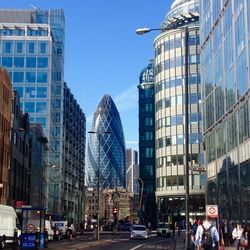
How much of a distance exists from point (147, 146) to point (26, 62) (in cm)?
4212

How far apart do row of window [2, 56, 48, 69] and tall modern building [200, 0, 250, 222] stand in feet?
214

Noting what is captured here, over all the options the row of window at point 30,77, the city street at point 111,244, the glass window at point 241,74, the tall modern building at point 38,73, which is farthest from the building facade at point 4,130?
the row of window at point 30,77

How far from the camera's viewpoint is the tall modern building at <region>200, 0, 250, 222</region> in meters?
44.9

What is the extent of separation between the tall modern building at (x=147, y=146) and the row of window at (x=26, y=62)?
36914mm

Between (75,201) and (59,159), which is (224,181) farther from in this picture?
(75,201)

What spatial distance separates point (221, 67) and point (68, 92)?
108553mm

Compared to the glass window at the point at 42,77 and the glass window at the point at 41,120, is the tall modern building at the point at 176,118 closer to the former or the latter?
the glass window at the point at 42,77

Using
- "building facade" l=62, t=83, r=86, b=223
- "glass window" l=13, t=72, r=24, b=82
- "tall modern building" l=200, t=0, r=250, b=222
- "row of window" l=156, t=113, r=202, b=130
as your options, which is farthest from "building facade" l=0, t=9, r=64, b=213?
"tall modern building" l=200, t=0, r=250, b=222

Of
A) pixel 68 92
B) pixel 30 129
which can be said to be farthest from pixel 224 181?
pixel 68 92

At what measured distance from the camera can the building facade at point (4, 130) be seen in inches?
2700

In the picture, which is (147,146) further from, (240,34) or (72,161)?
(240,34)

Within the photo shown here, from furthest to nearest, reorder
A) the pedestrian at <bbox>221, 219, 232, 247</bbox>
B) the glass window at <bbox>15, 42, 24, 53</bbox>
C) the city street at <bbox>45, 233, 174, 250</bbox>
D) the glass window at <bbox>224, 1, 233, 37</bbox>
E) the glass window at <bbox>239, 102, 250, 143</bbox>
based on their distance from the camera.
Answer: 1. the glass window at <bbox>15, 42, 24, 53</bbox>
2. the glass window at <bbox>224, 1, 233, 37</bbox>
3. the glass window at <bbox>239, 102, 250, 143</bbox>
4. the pedestrian at <bbox>221, 219, 232, 247</bbox>
5. the city street at <bbox>45, 233, 174, 250</bbox>

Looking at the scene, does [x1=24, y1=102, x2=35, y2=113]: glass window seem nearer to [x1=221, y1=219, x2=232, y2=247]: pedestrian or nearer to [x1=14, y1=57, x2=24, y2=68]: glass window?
[x1=14, y1=57, x2=24, y2=68]: glass window

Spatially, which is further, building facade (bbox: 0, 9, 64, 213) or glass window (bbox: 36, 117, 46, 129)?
glass window (bbox: 36, 117, 46, 129)
